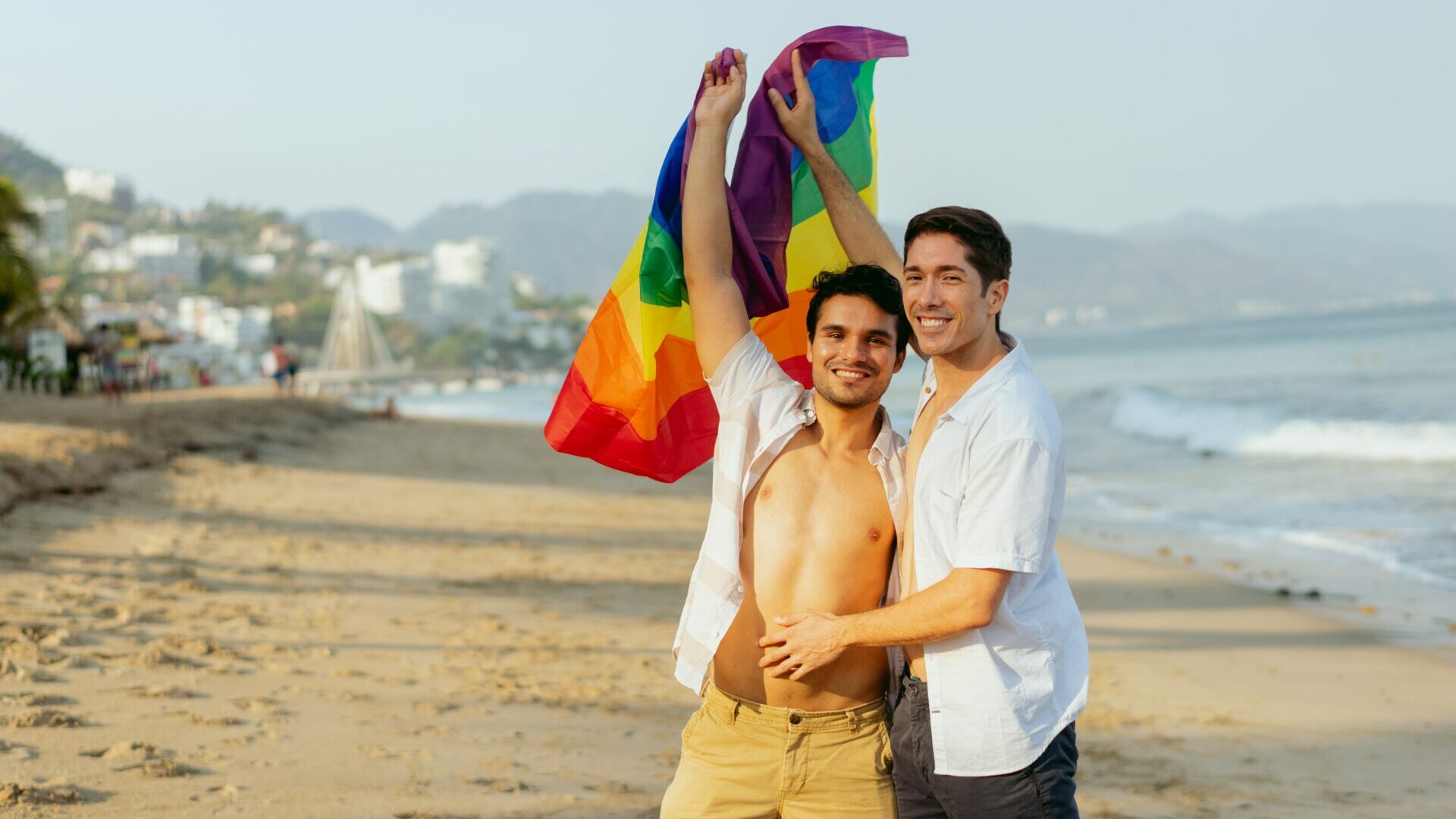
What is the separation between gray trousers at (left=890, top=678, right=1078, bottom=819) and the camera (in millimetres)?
2533

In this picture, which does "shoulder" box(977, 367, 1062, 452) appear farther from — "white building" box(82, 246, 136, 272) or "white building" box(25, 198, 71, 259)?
"white building" box(25, 198, 71, 259)

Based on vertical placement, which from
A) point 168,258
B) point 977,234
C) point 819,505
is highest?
point 168,258

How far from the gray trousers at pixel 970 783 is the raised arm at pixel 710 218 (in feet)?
3.32

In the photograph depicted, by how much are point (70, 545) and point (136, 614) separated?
1995 mm

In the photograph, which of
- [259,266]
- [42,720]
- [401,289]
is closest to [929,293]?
[42,720]

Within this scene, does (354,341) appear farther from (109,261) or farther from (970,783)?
(970,783)

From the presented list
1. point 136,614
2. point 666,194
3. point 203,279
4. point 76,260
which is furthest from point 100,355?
point 203,279

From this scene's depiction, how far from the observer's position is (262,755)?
4.79 m

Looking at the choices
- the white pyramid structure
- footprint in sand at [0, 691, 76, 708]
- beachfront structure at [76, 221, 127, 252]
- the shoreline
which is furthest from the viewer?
beachfront structure at [76, 221, 127, 252]

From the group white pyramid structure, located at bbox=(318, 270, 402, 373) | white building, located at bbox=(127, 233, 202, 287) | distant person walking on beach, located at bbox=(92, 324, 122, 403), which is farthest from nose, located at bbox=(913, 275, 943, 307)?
white building, located at bbox=(127, 233, 202, 287)

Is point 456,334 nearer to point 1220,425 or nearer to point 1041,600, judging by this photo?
point 1220,425

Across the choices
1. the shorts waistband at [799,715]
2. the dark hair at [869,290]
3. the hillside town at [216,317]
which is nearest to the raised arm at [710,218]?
the dark hair at [869,290]

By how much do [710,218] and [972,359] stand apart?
0.88 m

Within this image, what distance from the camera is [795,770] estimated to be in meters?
2.86
